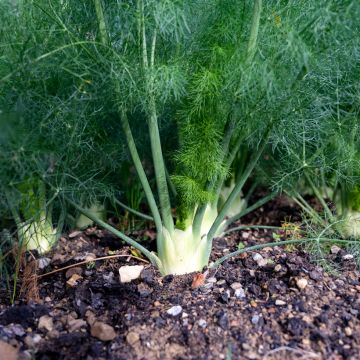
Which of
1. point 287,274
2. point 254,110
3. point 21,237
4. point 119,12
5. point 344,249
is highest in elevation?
point 119,12

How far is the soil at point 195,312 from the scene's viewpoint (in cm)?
178

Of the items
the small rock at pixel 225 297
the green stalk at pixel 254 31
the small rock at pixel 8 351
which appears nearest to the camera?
the small rock at pixel 8 351

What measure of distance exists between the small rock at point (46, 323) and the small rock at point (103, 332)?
177mm

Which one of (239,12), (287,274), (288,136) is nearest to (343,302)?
(287,274)

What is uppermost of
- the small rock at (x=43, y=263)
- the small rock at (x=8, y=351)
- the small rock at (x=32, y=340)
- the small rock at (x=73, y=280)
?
the small rock at (x=8, y=351)

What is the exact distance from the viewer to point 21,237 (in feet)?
7.57

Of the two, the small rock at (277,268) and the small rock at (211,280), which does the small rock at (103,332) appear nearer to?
the small rock at (211,280)

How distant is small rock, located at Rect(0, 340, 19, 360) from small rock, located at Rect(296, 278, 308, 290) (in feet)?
3.30

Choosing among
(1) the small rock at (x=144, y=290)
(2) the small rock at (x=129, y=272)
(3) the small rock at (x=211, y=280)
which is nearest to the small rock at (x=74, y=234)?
(2) the small rock at (x=129, y=272)

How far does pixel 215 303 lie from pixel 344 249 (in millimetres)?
763

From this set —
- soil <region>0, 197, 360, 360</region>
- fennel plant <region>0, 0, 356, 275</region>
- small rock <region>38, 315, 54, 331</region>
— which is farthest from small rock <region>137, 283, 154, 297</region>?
small rock <region>38, 315, 54, 331</region>

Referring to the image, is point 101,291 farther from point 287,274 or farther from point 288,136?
point 288,136

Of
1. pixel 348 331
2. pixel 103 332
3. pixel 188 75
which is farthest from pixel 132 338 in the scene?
pixel 188 75

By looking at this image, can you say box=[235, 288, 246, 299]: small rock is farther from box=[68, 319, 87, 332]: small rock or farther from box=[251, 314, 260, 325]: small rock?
box=[68, 319, 87, 332]: small rock
